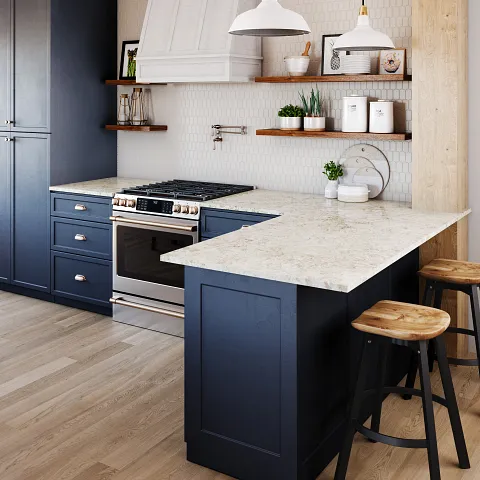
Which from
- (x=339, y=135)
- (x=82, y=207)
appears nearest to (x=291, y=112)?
(x=339, y=135)

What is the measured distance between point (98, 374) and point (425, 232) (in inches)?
79.8

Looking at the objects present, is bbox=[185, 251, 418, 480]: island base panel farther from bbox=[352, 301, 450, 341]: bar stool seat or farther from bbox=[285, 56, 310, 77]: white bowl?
bbox=[285, 56, 310, 77]: white bowl

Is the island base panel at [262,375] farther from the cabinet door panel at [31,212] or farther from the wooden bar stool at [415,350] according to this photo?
the cabinet door panel at [31,212]

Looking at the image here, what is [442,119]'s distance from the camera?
12.8ft

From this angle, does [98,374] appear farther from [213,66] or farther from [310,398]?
[213,66]

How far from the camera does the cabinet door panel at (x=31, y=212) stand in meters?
5.18

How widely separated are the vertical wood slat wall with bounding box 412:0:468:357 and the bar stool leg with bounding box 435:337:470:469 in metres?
1.29

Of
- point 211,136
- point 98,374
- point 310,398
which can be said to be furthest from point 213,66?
point 310,398

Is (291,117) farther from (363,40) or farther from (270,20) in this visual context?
(270,20)

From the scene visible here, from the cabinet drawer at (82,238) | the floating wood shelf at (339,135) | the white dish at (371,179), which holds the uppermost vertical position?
the floating wood shelf at (339,135)

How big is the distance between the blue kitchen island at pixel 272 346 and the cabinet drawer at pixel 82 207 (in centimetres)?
198

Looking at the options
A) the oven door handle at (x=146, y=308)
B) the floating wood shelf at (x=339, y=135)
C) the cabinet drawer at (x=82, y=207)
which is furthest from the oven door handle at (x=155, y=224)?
the floating wood shelf at (x=339, y=135)

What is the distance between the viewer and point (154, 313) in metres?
4.70

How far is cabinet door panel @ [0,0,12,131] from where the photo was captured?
5.16 meters
